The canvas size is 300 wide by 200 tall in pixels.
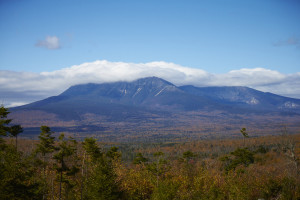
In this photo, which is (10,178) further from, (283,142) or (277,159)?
(277,159)

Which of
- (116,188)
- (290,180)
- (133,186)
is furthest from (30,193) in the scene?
(290,180)

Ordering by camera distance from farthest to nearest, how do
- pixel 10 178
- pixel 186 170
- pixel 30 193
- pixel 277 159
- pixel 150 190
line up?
pixel 277 159 < pixel 186 170 < pixel 150 190 < pixel 30 193 < pixel 10 178

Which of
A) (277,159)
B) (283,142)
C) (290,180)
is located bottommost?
(277,159)

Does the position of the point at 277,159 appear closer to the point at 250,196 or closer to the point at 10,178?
the point at 250,196

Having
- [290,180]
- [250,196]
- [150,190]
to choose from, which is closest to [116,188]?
[150,190]

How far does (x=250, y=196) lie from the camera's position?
19.9 m

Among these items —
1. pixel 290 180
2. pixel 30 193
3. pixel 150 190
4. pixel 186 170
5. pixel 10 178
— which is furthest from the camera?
pixel 186 170

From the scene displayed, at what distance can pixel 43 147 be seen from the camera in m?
27.5

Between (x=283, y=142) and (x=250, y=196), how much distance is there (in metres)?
7.36

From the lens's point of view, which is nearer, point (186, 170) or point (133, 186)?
point (133, 186)

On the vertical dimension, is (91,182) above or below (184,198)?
above

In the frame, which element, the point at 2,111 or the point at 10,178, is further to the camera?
the point at 2,111

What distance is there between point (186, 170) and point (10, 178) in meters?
15.1

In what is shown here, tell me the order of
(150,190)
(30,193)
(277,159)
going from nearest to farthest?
(30,193) → (150,190) → (277,159)
